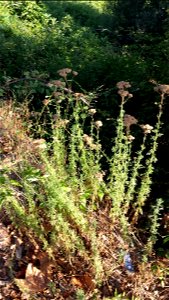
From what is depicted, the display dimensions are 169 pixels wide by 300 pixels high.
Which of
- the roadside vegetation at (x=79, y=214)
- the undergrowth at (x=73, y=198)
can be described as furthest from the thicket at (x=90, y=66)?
the undergrowth at (x=73, y=198)

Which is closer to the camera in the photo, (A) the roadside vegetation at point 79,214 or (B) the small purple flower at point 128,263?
(A) the roadside vegetation at point 79,214

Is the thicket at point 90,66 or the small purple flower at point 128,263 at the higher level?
the thicket at point 90,66

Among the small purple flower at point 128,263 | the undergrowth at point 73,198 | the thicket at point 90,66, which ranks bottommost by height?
the small purple flower at point 128,263

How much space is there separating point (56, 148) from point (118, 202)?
0.60 m

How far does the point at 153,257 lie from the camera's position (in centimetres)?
331

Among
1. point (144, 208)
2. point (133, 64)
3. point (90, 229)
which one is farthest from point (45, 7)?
point (90, 229)

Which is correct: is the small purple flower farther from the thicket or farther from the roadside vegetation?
the thicket

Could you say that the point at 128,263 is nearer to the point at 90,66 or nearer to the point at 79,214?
the point at 79,214

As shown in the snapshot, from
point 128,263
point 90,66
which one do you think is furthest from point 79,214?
point 90,66

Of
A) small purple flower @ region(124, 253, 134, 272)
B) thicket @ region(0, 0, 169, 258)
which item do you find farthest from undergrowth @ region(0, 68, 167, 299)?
thicket @ region(0, 0, 169, 258)

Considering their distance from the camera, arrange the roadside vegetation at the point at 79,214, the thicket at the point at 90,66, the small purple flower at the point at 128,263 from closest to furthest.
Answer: the roadside vegetation at the point at 79,214, the small purple flower at the point at 128,263, the thicket at the point at 90,66

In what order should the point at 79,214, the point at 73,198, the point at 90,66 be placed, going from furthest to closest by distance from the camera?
1. the point at 90,66
2. the point at 73,198
3. the point at 79,214

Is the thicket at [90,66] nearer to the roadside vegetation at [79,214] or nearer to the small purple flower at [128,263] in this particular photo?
the roadside vegetation at [79,214]

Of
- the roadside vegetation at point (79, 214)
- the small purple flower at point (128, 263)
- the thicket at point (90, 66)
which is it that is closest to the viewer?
the roadside vegetation at point (79, 214)
